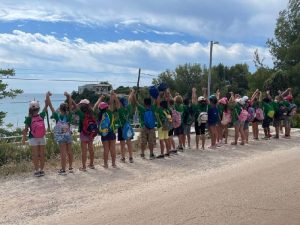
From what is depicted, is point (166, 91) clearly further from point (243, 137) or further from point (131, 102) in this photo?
point (243, 137)

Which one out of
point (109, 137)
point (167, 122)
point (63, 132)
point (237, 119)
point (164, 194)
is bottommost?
point (164, 194)

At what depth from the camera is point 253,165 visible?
10594 mm

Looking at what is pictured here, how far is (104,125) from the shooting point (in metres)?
10.7

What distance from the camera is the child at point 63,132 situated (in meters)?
9.95

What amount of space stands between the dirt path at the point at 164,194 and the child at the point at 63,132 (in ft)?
1.18

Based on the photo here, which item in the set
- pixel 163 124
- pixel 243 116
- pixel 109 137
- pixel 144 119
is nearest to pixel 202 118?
pixel 163 124

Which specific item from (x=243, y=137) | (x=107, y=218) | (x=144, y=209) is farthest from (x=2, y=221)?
(x=243, y=137)

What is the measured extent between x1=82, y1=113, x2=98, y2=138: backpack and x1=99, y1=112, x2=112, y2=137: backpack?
0.27 meters

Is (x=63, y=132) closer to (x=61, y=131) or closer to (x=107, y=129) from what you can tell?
(x=61, y=131)

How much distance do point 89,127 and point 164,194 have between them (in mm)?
3235

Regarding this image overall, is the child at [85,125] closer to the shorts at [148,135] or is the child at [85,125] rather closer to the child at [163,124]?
the shorts at [148,135]

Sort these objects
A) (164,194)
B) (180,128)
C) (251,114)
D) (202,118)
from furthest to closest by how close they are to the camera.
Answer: (251,114) → (202,118) → (180,128) → (164,194)

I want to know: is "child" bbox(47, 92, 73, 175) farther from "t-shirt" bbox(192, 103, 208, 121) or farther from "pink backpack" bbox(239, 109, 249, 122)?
"pink backpack" bbox(239, 109, 249, 122)

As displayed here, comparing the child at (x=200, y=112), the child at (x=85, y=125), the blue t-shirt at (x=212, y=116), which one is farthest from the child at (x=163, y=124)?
the child at (x=85, y=125)
